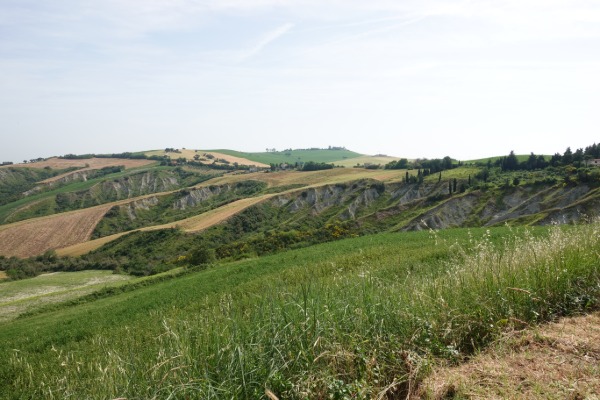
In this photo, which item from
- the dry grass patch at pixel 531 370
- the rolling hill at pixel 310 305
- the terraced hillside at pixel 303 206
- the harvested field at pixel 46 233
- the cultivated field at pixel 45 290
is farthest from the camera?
the harvested field at pixel 46 233

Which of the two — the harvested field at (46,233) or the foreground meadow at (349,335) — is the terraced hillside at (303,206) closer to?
the harvested field at (46,233)

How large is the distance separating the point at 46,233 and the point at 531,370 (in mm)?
113377

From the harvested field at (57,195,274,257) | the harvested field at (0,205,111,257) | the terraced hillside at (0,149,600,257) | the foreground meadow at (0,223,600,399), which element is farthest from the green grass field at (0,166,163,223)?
the foreground meadow at (0,223,600,399)

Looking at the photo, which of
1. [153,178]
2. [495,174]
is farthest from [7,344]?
[153,178]

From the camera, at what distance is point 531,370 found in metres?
3.77

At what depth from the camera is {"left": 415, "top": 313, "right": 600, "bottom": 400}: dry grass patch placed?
11.2 ft

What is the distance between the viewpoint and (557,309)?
202 inches

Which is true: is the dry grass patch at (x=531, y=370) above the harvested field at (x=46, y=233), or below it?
above

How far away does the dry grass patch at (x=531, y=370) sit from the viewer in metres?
3.42

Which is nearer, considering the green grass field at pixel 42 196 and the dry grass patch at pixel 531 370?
the dry grass patch at pixel 531 370

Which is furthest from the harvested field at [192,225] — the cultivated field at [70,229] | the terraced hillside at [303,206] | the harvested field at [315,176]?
the harvested field at [315,176]

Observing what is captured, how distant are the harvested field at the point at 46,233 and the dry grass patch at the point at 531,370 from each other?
10207 cm

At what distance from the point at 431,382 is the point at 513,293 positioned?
223cm

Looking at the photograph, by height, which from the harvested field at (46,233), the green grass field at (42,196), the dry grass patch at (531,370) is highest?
the dry grass patch at (531,370)
